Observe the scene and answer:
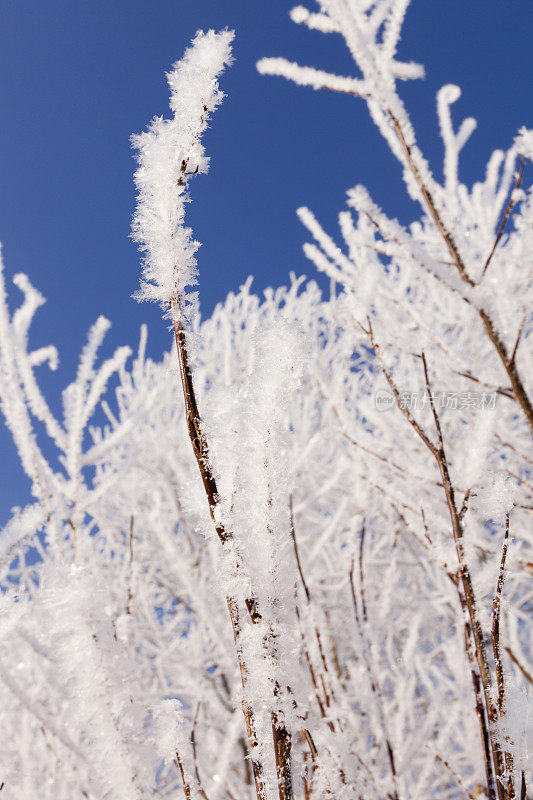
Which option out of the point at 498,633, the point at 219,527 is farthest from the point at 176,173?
the point at 498,633

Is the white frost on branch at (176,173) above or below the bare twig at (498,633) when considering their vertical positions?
above

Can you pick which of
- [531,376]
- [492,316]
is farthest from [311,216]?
[531,376]

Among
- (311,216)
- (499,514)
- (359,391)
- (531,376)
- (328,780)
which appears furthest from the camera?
(359,391)

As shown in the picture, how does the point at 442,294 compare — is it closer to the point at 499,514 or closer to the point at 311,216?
the point at 311,216

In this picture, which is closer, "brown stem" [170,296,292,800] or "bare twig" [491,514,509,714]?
"brown stem" [170,296,292,800]

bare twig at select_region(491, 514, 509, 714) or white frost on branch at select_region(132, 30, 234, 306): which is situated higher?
white frost on branch at select_region(132, 30, 234, 306)

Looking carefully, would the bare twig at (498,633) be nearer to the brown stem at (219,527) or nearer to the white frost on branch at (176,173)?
the brown stem at (219,527)

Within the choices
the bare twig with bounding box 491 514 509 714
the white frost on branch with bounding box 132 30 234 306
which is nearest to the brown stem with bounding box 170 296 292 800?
the white frost on branch with bounding box 132 30 234 306

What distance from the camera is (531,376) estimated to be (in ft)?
8.87

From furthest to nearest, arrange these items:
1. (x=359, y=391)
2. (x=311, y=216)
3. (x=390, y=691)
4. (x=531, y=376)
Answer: (x=359, y=391), (x=390, y=691), (x=531, y=376), (x=311, y=216)

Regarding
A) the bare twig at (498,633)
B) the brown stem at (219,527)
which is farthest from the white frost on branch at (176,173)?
the bare twig at (498,633)

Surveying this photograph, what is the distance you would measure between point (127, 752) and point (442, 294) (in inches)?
173

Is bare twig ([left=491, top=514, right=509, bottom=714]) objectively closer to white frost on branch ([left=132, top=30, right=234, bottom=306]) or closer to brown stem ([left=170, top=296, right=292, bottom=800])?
brown stem ([left=170, top=296, right=292, bottom=800])

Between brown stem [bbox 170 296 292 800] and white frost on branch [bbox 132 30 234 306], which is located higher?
white frost on branch [bbox 132 30 234 306]
